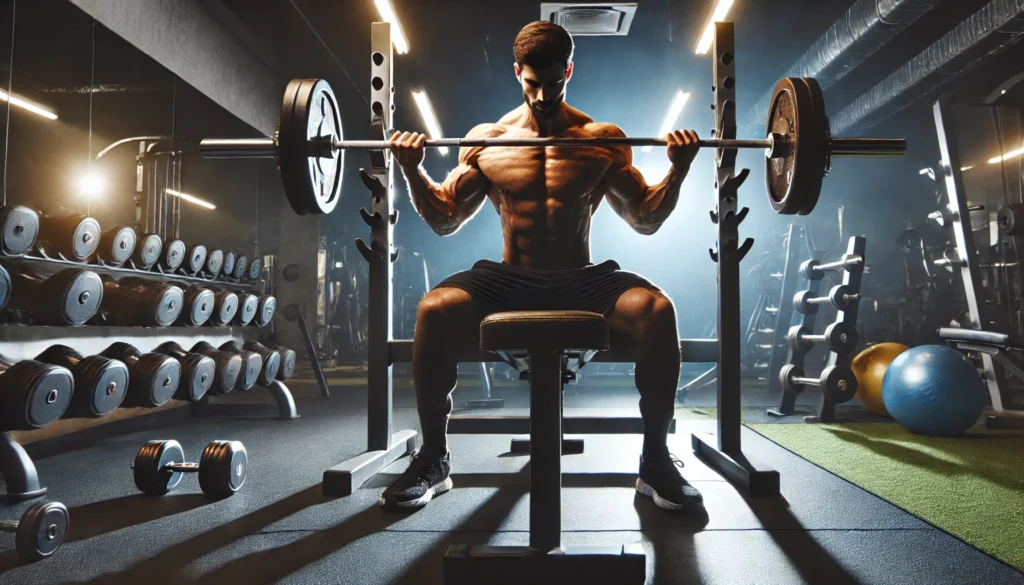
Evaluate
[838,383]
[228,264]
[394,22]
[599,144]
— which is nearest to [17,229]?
[228,264]

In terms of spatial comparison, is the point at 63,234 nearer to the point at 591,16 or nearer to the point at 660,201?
the point at 660,201

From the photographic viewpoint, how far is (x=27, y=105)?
2793mm

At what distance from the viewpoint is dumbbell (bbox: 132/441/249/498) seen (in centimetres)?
169

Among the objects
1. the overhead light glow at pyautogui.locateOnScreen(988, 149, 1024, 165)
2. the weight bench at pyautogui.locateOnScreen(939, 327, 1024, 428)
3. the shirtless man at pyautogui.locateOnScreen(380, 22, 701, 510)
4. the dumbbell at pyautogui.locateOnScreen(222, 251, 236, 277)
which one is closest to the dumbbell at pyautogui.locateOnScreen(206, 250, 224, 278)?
the dumbbell at pyautogui.locateOnScreen(222, 251, 236, 277)

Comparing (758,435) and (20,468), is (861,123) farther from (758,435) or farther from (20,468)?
(20,468)

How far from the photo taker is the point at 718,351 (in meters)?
2.06

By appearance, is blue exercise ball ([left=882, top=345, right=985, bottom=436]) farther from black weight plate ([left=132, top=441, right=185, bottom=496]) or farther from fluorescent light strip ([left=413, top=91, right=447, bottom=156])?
fluorescent light strip ([left=413, top=91, right=447, bottom=156])

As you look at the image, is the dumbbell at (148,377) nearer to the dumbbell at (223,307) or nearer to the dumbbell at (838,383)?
the dumbbell at (223,307)

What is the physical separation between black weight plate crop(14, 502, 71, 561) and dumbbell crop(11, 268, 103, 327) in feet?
4.01

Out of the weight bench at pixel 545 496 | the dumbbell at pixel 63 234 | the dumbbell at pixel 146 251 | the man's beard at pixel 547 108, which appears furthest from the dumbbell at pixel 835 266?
the dumbbell at pixel 63 234

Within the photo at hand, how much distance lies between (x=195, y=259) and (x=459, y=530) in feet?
8.15

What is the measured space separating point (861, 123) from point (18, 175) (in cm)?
693

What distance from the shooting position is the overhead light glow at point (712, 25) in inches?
162

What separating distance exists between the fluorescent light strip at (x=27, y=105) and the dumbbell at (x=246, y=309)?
1.28 metres
